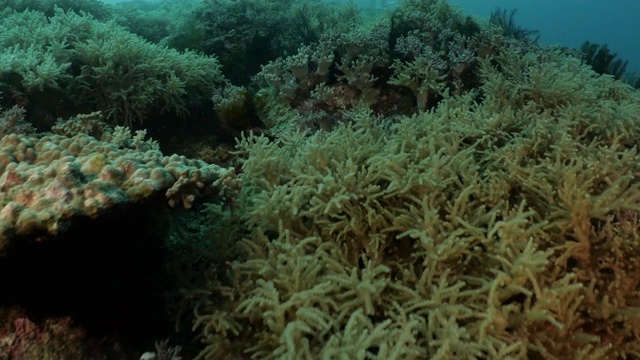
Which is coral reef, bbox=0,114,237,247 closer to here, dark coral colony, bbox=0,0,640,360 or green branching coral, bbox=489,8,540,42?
dark coral colony, bbox=0,0,640,360

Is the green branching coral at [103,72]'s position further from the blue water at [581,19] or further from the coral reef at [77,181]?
the blue water at [581,19]

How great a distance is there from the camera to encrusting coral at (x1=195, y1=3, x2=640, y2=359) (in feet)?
8.25

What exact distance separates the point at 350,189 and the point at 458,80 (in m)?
3.14

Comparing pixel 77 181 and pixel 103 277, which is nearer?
pixel 77 181

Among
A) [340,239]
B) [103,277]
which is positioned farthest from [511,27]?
[103,277]

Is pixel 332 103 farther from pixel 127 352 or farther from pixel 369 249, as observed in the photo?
pixel 127 352

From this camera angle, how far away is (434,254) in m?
2.84

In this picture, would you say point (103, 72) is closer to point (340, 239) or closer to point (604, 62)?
point (340, 239)

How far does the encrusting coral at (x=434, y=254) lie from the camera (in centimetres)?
252

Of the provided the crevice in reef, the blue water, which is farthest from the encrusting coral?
the blue water

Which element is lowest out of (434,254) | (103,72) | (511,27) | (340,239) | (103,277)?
(103,277)

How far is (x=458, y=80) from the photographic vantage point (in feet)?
18.6

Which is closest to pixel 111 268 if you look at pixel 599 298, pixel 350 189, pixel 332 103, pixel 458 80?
pixel 350 189

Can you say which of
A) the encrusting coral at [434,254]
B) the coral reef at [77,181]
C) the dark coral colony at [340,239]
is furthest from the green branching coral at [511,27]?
the coral reef at [77,181]
